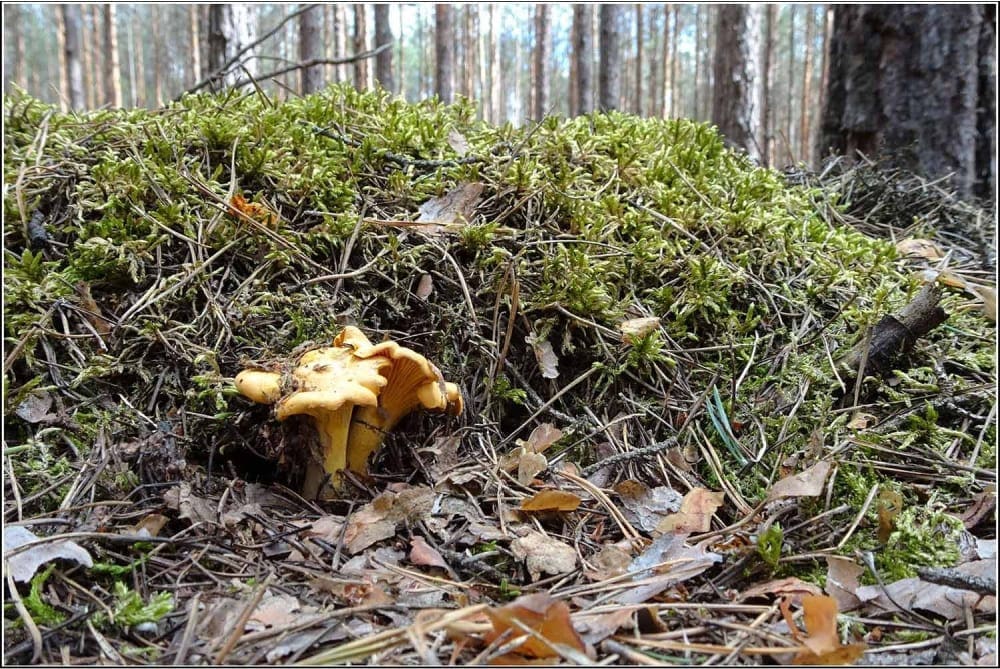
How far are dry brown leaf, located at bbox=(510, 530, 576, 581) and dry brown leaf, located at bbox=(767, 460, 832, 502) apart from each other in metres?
0.55

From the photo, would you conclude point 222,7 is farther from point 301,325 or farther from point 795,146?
point 795,146

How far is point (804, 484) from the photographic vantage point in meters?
1.68

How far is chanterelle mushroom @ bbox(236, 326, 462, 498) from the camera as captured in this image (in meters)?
1.67

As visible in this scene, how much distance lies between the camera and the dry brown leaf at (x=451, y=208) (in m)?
2.55

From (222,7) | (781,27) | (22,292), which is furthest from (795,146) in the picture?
(22,292)

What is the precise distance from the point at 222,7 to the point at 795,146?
21388 millimetres

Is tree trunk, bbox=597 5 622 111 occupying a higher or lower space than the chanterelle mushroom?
higher

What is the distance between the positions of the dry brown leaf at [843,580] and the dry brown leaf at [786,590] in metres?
0.04

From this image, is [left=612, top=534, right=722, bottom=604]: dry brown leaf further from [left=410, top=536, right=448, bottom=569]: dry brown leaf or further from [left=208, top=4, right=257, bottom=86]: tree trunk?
[left=208, top=4, right=257, bottom=86]: tree trunk

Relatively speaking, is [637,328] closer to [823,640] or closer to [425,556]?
[425,556]

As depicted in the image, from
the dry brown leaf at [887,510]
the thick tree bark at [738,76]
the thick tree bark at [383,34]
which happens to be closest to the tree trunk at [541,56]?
the thick tree bark at [383,34]

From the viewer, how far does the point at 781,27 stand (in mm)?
28656

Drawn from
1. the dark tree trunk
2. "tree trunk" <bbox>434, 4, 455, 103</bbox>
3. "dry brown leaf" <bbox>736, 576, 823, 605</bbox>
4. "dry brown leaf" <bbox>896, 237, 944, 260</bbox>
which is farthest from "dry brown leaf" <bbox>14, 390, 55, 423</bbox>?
"tree trunk" <bbox>434, 4, 455, 103</bbox>

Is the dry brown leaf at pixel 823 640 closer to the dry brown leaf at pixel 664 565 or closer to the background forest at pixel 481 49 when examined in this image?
the dry brown leaf at pixel 664 565
